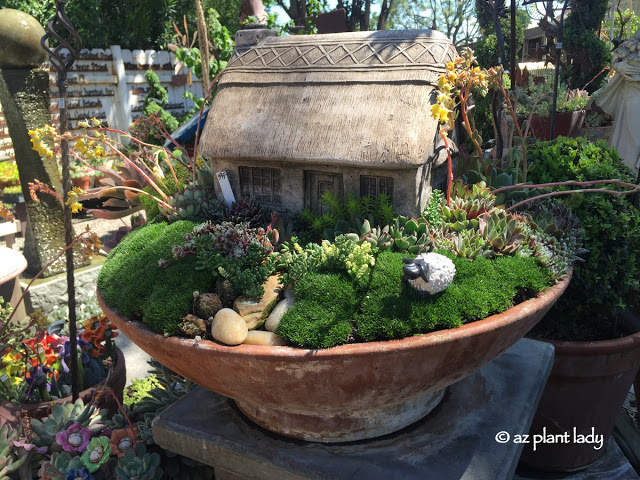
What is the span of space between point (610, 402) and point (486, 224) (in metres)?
1.22

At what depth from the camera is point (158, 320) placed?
1.84 meters

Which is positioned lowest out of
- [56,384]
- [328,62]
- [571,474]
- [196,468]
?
[571,474]

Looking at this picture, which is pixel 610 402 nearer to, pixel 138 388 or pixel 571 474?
pixel 571 474

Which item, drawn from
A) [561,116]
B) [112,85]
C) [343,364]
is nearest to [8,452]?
[343,364]

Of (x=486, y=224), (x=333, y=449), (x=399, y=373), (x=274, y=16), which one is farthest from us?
(x=274, y=16)

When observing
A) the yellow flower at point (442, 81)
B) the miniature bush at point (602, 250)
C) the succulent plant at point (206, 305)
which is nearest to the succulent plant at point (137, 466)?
the succulent plant at point (206, 305)

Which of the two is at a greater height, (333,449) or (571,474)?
(333,449)

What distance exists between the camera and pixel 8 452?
2107mm

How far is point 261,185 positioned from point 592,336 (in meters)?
1.91

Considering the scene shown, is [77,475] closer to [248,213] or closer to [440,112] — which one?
[248,213]

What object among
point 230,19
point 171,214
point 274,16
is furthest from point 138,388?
point 230,19

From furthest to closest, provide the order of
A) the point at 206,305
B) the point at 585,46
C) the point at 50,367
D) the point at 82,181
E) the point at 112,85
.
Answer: the point at 112,85 < the point at 585,46 < the point at 82,181 < the point at 50,367 < the point at 206,305

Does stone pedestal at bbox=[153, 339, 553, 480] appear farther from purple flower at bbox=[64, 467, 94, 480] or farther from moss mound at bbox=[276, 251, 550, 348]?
Result: moss mound at bbox=[276, 251, 550, 348]

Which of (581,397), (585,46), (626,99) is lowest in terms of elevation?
(581,397)
